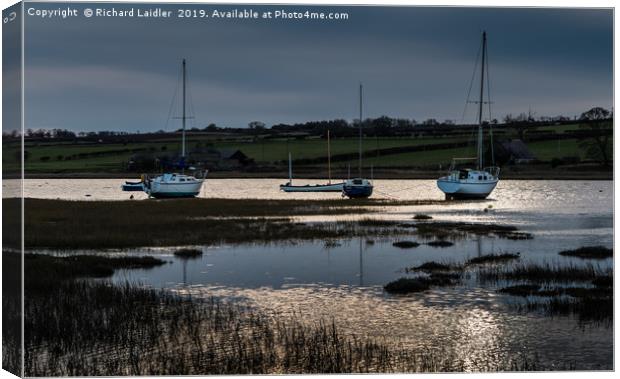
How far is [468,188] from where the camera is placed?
86.4m

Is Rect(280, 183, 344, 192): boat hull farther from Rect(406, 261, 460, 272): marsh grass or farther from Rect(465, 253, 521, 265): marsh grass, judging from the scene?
Rect(406, 261, 460, 272): marsh grass

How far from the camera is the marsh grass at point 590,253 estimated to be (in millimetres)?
37344

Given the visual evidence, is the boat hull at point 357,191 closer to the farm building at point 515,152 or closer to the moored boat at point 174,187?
the moored boat at point 174,187

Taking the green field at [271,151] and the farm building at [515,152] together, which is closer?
the farm building at [515,152]

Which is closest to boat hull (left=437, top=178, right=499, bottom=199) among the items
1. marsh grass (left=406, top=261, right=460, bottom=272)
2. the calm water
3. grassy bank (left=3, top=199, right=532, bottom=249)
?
grassy bank (left=3, top=199, right=532, bottom=249)

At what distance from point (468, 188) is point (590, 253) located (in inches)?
1910

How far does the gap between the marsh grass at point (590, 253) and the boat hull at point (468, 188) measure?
4600cm

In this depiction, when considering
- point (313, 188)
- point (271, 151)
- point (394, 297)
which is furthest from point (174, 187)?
point (271, 151)

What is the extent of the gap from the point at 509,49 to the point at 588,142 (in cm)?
Answer: 8245

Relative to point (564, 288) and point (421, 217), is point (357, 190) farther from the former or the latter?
point (564, 288)

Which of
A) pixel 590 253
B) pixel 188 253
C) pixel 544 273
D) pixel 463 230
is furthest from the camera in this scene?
pixel 463 230

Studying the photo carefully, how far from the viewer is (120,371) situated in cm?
1847

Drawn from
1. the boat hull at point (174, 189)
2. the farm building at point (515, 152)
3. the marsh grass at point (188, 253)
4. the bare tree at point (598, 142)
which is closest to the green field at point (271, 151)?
the farm building at point (515, 152)

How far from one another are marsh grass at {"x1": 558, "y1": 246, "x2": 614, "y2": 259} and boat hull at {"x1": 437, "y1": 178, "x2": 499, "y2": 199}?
46.0m
